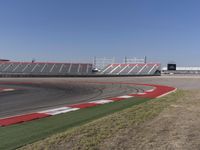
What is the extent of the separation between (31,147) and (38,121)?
251 cm

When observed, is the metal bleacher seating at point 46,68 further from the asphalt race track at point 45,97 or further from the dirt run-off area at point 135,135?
the dirt run-off area at point 135,135

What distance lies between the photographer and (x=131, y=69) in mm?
66000

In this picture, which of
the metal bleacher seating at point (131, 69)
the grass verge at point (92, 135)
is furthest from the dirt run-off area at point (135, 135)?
the metal bleacher seating at point (131, 69)

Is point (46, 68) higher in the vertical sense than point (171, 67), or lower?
lower

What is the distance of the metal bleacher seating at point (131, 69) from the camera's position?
6334 centimetres

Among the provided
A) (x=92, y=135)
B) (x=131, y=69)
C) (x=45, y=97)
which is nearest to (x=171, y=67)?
(x=131, y=69)

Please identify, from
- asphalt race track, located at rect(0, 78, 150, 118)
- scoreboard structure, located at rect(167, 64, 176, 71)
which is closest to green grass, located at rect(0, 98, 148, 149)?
asphalt race track, located at rect(0, 78, 150, 118)

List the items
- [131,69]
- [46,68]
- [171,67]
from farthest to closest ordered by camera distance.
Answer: [171,67]
[46,68]
[131,69]

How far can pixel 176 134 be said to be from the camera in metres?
5.23

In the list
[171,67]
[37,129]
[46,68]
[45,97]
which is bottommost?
[45,97]

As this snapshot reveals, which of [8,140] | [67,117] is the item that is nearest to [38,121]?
[67,117]

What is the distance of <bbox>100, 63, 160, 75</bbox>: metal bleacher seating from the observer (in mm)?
63338

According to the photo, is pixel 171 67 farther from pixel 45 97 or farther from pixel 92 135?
pixel 92 135

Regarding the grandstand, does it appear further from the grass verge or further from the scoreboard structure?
the grass verge
